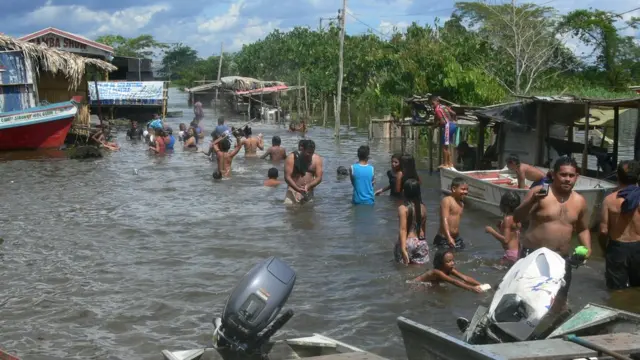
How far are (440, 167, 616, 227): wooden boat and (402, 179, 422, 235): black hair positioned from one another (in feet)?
9.92

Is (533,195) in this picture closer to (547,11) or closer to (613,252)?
(613,252)

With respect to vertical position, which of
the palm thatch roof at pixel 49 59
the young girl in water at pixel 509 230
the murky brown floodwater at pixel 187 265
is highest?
the palm thatch roof at pixel 49 59

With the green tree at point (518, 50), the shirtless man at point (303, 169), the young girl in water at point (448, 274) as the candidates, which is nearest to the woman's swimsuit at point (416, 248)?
the young girl in water at point (448, 274)

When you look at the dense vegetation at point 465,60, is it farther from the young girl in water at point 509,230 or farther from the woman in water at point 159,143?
the young girl in water at point 509,230

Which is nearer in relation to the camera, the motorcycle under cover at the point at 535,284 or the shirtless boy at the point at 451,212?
the motorcycle under cover at the point at 535,284

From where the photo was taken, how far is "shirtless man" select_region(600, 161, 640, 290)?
6.83 metres

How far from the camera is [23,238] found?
37.4 ft

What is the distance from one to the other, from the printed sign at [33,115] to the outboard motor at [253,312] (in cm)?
1917

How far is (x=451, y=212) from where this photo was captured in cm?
888

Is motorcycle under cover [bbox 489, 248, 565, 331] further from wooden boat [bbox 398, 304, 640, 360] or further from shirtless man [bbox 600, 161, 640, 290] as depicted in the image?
shirtless man [bbox 600, 161, 640, 290]

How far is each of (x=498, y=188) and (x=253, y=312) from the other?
8184 millimetres

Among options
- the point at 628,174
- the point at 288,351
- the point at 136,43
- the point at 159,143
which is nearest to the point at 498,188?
the point at 628,174

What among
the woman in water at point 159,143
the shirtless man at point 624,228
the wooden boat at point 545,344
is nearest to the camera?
the wooden boat at point 545,344

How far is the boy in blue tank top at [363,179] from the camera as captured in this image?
12145mm
